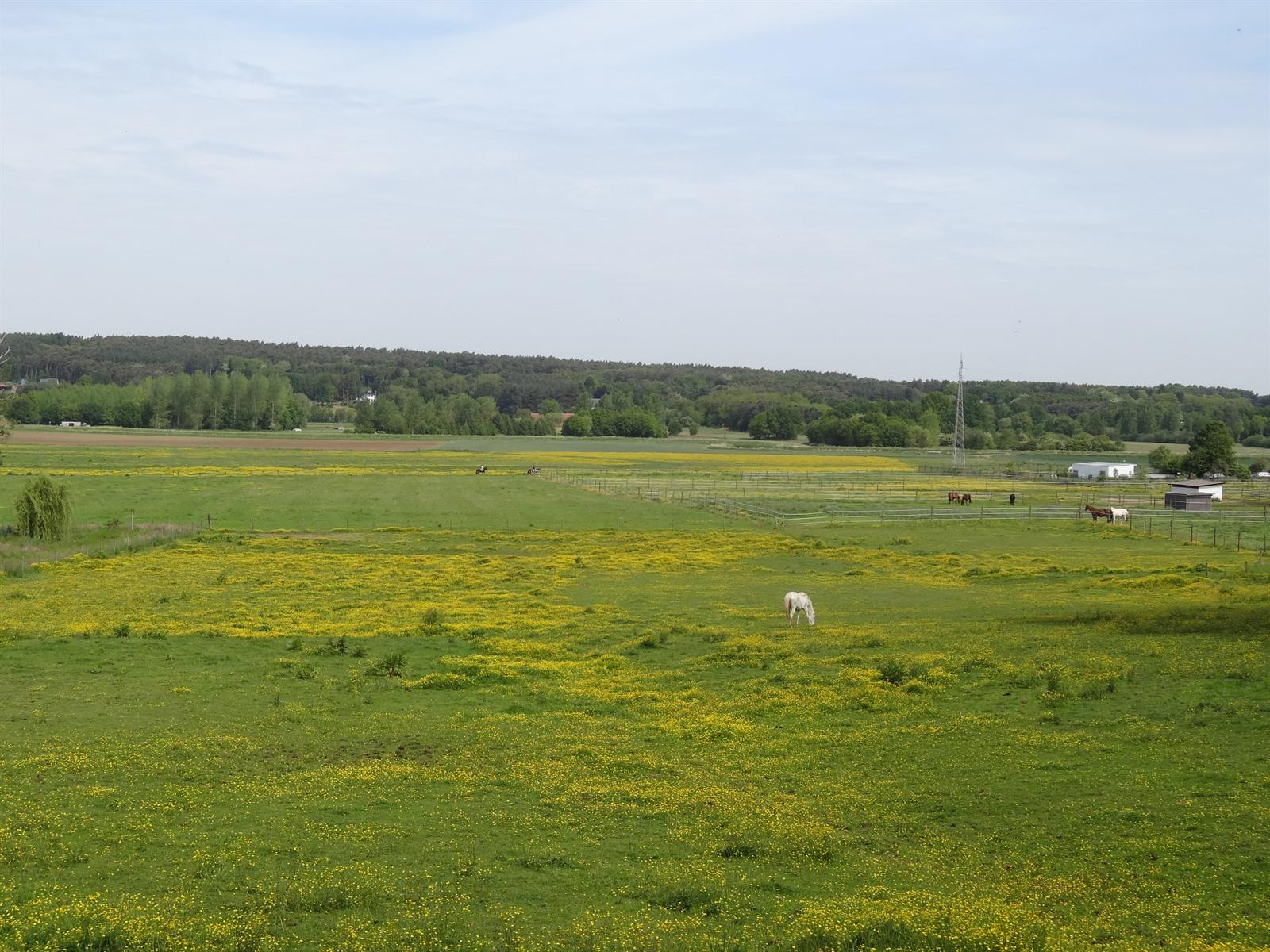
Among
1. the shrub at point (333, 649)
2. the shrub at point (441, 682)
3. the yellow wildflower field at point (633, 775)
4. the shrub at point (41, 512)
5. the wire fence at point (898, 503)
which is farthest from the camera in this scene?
the wire fence at point (898, 503)

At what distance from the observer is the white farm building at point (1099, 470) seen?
345ft

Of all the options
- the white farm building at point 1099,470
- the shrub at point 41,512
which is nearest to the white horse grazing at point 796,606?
the shrub at point 41,512

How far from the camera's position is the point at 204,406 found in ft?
621

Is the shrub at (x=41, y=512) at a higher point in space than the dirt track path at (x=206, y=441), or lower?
lower

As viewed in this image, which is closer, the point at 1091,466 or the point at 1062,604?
the point at 1062,604

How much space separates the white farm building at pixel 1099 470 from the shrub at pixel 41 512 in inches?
3376

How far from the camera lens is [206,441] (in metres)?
144

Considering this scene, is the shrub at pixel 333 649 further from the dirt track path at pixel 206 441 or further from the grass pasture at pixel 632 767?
the dirt track path at pixel 206 441

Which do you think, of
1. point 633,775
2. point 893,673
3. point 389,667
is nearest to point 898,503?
point 893,673

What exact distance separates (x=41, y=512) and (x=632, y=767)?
3956cm

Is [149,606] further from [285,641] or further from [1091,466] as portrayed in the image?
[1091,466]

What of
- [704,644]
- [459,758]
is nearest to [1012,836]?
[459,758]

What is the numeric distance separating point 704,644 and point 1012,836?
13.0 m

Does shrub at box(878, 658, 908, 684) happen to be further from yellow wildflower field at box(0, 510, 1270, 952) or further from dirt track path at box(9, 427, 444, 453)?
dirt track path at box(9, 427, 444, 453)
